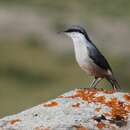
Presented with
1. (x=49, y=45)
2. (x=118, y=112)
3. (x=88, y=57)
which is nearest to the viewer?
(x=118, y=112)

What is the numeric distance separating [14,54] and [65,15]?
13.4 metres

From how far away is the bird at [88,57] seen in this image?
14.1 meters

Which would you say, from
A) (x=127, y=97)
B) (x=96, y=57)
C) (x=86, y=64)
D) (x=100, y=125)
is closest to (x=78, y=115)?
(x=100, y=125)

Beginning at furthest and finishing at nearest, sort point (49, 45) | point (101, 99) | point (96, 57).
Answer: point (49, 45) → point (96, 57) → point (101, 99)

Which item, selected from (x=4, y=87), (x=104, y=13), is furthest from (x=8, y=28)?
(x=4, y=87)

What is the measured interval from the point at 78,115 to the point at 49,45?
39.3m

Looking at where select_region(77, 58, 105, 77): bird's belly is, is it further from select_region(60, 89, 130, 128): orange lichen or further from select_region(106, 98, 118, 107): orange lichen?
select_region(106, 98, 118, 107): orange lichen

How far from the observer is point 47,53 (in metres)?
47.4

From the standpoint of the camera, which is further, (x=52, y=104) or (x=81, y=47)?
(x=81, y=47)

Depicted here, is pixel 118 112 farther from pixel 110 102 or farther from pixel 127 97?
pixel 127 97

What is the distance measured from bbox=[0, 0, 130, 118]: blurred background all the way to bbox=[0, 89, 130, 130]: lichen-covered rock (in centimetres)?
1708

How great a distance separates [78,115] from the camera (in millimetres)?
10727

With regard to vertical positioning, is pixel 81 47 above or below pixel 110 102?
above

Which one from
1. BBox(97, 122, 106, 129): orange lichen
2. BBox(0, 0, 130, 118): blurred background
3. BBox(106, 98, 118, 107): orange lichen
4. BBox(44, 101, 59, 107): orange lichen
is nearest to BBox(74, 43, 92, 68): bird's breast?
BBox(106, 98, 118, 107): orange lichen
